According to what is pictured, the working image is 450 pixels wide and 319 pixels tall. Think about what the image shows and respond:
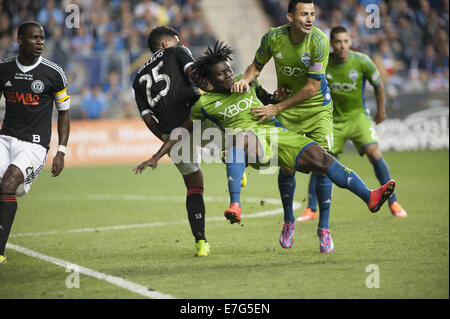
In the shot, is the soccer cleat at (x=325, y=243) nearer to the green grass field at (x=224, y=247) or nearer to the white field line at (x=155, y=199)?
the green grass field at (x=224, y=247)

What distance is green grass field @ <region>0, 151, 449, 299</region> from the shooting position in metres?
5.16

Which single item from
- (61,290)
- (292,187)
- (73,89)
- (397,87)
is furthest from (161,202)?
(397,87)

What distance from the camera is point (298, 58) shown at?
21.3 ft

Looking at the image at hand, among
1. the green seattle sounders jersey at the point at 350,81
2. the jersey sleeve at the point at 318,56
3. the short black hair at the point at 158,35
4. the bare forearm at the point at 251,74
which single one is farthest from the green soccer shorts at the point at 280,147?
the green seattle sounders jersey at the point at 350,81

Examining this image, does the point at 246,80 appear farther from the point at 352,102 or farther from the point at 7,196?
the point at 352,102

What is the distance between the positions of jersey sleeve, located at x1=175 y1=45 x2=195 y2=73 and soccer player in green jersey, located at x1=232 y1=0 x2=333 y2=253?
1.89 ft

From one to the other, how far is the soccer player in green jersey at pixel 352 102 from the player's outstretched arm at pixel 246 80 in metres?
2.79

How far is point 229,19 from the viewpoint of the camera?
22.6 meters

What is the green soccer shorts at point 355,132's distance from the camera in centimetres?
955

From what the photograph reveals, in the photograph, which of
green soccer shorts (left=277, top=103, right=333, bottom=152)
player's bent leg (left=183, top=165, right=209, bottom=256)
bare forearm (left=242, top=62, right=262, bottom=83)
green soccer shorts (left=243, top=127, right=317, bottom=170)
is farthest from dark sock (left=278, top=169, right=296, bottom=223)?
bare forearm (left=242, top=62, right=262, bottom=83)

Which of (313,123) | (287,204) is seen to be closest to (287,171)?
(287,204)

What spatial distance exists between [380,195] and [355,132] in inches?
149

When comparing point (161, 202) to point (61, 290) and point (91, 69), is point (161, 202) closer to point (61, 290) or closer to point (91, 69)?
point (61, 290)

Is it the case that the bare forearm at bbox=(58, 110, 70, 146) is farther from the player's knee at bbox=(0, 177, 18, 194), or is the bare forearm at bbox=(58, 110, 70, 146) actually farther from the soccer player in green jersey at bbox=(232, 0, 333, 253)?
the soccer player in green jersey at bbox=(232, 0, 333, 253)
